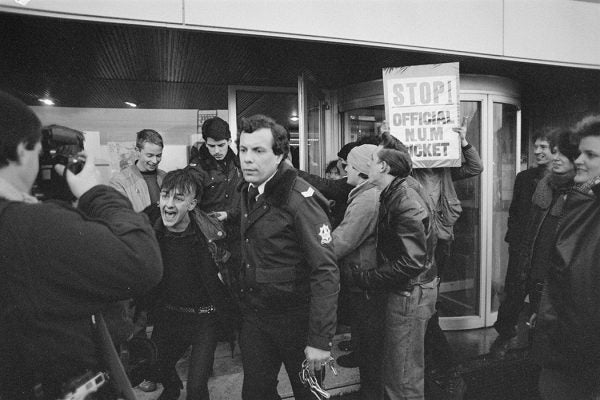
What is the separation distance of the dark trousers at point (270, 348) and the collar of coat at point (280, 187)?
665 mm

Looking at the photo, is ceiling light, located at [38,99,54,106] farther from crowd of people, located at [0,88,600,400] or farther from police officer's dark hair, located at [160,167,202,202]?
police officer's dark hair, located at [160,167,202,202]

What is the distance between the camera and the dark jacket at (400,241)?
8.77ft

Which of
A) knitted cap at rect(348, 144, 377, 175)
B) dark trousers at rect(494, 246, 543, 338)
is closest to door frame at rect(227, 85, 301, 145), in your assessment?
knitted cap at rect(348, 144, 377, 175)

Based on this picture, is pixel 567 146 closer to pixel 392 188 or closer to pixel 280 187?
pixel 392 188

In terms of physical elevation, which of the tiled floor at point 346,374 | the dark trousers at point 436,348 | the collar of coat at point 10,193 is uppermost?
the collar of coat at point 10,193

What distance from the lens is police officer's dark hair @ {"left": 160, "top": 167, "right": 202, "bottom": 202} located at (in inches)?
117

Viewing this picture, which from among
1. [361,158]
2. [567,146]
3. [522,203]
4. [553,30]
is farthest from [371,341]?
[553,30]

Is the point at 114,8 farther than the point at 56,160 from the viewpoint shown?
Yes

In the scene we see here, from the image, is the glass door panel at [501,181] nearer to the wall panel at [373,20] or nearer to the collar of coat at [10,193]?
the wall panel at [373,20]

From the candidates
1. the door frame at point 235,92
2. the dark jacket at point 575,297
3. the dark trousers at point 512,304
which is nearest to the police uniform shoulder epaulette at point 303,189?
the dark jacket at point 575,297

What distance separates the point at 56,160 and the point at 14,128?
0.66 ft

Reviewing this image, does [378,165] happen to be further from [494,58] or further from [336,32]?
[494,58]

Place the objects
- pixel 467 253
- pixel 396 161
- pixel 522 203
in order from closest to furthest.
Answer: pixel 396 161, pixel 522 203, pixel 467 253

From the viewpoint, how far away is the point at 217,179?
3938 millimetres
